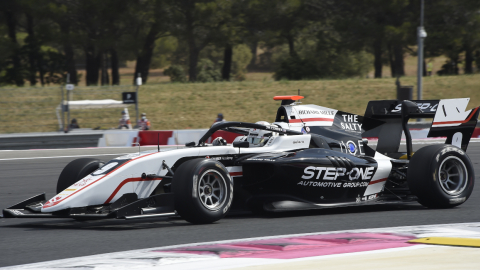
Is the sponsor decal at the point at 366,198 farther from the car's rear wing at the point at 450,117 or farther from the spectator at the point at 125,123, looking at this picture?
the spectator at the point at 125,123

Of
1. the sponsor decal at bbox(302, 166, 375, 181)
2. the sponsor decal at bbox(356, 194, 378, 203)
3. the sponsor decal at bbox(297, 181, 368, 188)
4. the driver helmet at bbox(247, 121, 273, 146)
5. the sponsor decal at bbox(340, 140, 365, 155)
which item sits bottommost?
the sponsor decal at bbox(356, 194, 378, 203)

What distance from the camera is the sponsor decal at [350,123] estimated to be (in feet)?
26.2

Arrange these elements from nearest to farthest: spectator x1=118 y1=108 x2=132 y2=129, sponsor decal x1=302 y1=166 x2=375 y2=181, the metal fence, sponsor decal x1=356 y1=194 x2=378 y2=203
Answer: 1. sponsor decal x1=302 y1=166 x2=375 y2=181
2. sponsor decal x1=356 y1=194 x2=378 y2=203
3. spectator x1=118 y1=108 x2=132 y2=129
4. the metal fence

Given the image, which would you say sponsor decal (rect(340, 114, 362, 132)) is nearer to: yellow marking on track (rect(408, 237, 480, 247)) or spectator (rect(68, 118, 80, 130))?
yellow marking on track (rect(408, 237, 480, 247))

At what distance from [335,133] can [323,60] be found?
29857mm

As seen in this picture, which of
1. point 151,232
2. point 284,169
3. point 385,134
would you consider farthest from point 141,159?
point 385,134

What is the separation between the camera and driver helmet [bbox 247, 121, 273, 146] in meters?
7.20

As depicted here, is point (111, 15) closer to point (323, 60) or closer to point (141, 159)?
point (323, 60)

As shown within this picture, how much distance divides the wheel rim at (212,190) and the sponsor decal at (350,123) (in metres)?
2.37

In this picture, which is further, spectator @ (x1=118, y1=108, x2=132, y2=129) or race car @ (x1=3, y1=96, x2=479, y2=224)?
spectator @ (x1=118, y1=108, x2=132, y2=129)

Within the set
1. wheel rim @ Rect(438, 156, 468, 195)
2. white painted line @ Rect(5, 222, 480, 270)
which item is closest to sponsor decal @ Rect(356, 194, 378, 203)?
wheel rim @ Rect(438, 156, 468, 195)

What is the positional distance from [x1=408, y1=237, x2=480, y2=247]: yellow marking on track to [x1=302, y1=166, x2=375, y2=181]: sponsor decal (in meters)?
1.74

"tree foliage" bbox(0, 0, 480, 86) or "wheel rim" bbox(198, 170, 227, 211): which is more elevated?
"tree foliage" bbox(0, 0, 480, 86)

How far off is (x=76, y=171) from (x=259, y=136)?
218 cm
